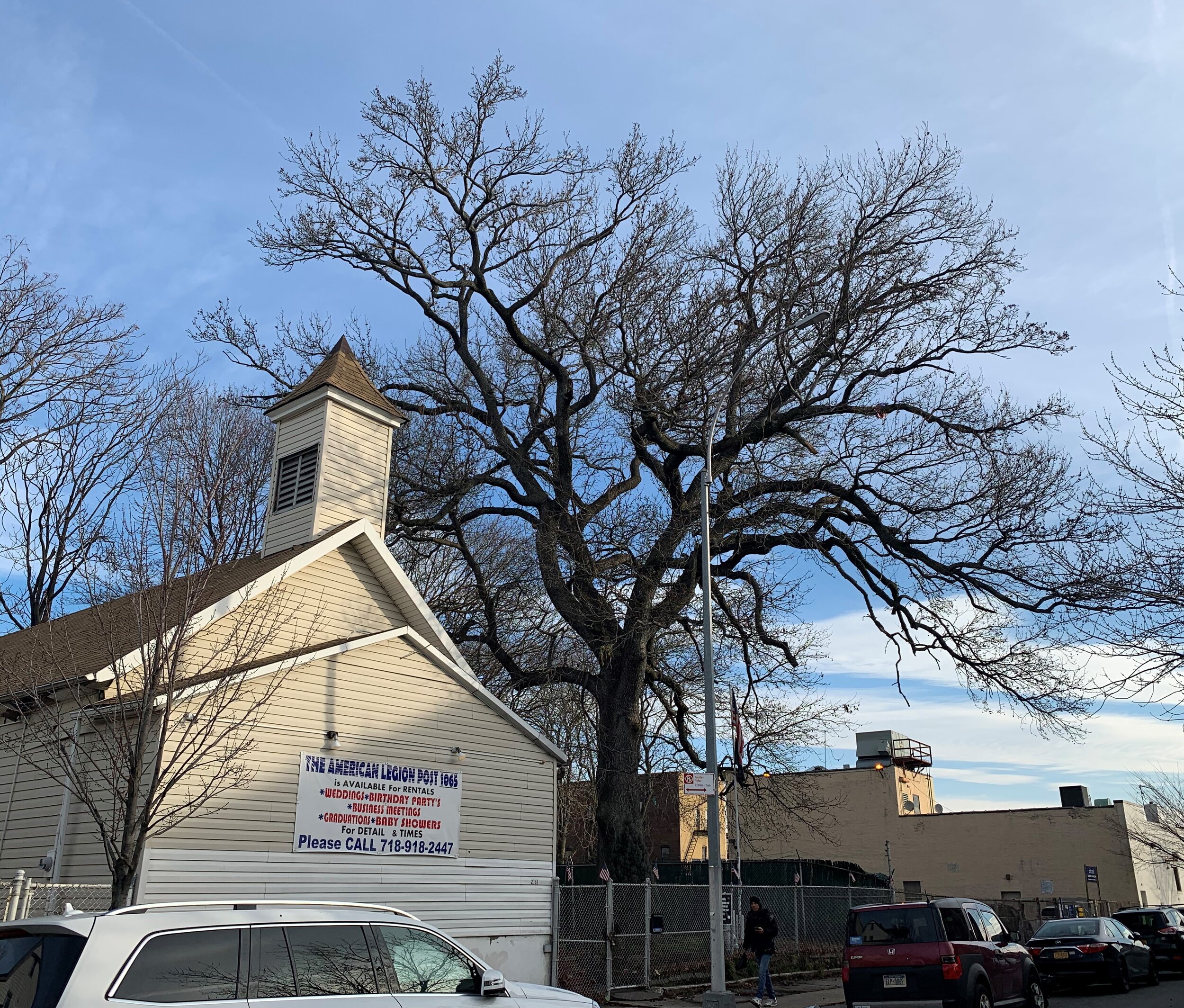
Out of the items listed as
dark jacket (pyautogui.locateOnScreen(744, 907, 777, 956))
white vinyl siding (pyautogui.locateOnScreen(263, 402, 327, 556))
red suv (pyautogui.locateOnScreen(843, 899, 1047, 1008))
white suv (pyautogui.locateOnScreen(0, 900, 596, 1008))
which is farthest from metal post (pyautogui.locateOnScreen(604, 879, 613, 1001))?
white suv (pyautogui.locateOnScreen(0, 900, 596, 1008))

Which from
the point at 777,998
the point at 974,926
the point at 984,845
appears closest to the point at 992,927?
the point at 974,926

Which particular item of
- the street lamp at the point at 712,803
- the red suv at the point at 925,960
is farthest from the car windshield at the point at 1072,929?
the street lamp at the point at 712,803

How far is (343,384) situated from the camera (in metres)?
19.2

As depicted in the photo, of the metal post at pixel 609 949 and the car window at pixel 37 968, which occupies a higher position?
the car window at pixel 37 968

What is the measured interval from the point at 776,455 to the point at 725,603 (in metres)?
3.90

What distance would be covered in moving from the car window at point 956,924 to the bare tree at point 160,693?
9.19 meters

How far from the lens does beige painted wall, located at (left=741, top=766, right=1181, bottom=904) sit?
153 ft

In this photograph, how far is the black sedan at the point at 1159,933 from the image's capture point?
886 inches

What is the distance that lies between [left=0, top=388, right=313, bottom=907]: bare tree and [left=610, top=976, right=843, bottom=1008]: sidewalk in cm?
772

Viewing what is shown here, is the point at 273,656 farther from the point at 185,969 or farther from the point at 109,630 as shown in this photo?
the point at 185,969

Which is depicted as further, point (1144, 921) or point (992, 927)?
point (1144, 921)

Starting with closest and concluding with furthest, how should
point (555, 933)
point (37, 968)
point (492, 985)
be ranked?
point (37, 968) → point (492, 985) → point (555, 933)

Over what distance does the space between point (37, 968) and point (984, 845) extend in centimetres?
5052

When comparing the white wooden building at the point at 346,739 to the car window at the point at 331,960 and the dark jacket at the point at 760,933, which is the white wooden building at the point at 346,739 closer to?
the dark jacket at the point at 760,933
